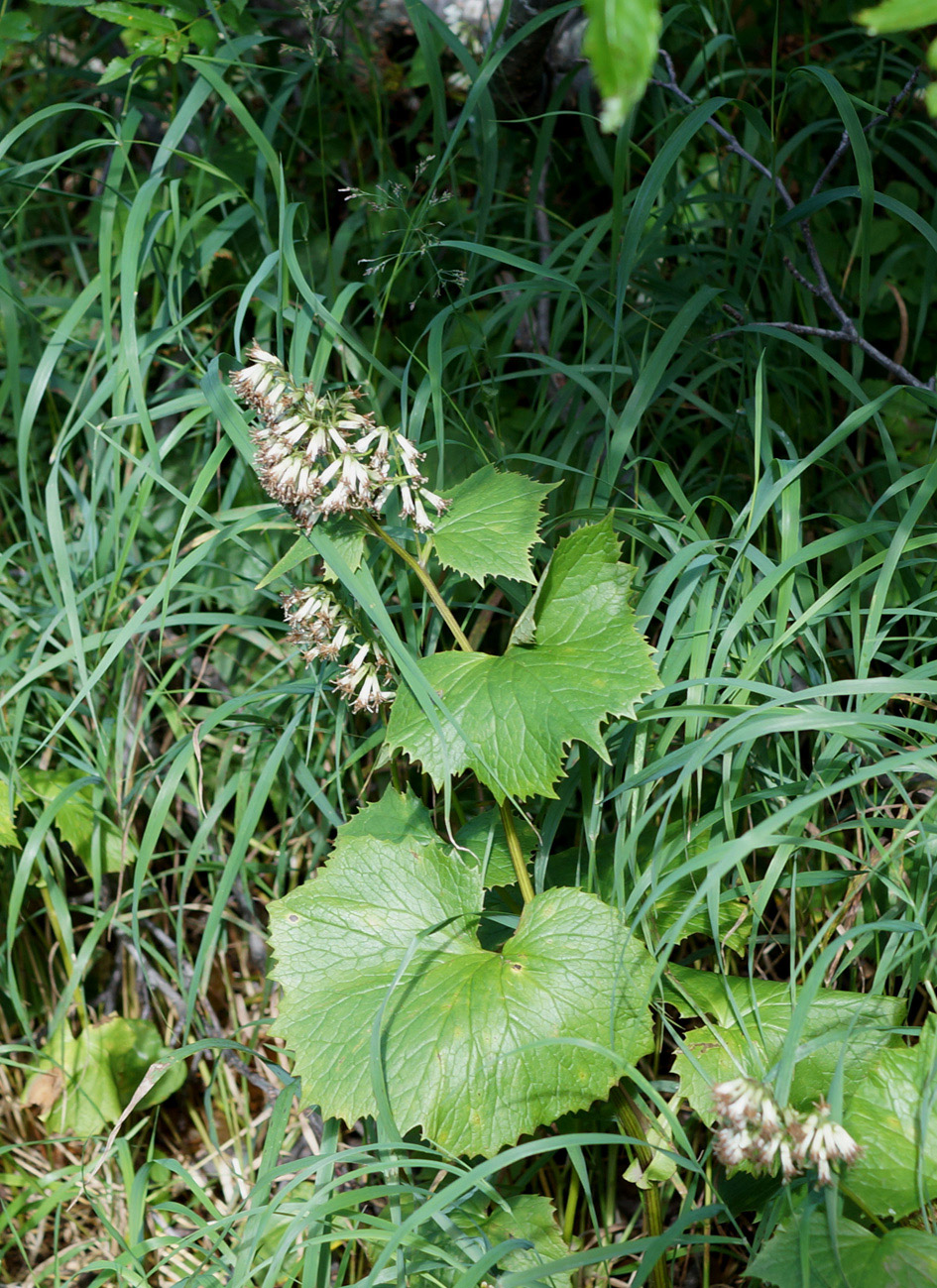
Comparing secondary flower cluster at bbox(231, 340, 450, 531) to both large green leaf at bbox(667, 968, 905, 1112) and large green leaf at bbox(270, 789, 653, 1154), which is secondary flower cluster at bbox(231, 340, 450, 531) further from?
large green leaf at bbox(667, 968, 905, 1112)

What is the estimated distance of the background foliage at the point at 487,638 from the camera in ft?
4.33

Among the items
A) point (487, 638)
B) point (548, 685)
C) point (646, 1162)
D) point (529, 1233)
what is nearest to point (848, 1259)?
point (646, 1162)

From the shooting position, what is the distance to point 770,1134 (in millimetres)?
1015

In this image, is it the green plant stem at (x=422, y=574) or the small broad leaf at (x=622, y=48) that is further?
the green plant stem at (x=422, y=574)

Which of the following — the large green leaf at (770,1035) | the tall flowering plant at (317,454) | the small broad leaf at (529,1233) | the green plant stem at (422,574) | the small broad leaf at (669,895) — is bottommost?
the small broad leaf at (529,1233)

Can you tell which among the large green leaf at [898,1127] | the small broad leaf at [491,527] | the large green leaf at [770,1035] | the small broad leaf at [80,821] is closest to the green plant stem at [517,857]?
the large green leaf at [770,1035]

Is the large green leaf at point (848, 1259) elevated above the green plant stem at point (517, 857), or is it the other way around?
the green plant stem at point (517, 857)

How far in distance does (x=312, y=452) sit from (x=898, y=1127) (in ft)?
3.74

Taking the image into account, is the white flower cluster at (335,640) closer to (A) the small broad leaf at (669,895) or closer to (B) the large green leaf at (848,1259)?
(A) the small broad leaf at (669,895)

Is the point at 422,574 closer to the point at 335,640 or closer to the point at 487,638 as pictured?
the point at 335,640

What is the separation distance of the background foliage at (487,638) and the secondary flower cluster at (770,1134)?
5cm

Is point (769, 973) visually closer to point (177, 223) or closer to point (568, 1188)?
point (568, 1188)

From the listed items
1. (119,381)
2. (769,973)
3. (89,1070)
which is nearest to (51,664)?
(119,381)

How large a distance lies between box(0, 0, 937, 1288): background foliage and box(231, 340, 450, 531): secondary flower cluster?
155 millimetres
